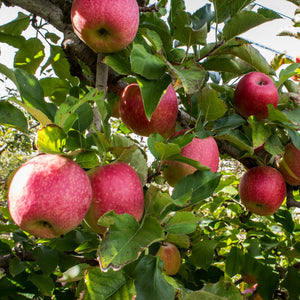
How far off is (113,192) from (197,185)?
9.1 inches

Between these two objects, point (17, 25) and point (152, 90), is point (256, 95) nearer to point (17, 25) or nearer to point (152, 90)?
point (152, 90)

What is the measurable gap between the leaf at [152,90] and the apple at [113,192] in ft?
0.51

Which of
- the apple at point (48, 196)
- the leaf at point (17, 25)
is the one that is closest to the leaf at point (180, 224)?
the apple at point (48, 196)

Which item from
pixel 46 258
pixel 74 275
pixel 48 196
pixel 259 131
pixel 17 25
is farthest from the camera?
pixel 17 25

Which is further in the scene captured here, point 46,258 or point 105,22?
point 46,258

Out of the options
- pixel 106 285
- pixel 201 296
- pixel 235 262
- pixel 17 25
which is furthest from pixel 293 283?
pixel 17 25

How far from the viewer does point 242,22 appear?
953 mm

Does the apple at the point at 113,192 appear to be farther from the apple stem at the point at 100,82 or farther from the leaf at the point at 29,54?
the leaf at the point at 29,54

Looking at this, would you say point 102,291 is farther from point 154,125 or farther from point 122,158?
point 154,125

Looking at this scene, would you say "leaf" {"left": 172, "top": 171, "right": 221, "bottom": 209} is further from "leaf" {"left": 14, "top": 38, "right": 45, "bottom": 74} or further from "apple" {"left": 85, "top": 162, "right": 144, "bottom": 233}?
"leaf" {"left": 14, "top": 38, "right": 45, "bottom": 74}

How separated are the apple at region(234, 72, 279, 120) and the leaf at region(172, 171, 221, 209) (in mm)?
359

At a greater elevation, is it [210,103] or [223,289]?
[210,103]

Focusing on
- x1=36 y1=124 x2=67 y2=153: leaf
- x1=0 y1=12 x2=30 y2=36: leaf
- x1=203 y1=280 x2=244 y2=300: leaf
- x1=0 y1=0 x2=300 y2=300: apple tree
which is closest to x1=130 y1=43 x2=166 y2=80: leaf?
x1=0 y1=0 x2=300 y2=300: apple tree

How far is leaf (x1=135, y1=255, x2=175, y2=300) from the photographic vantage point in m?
0.70
